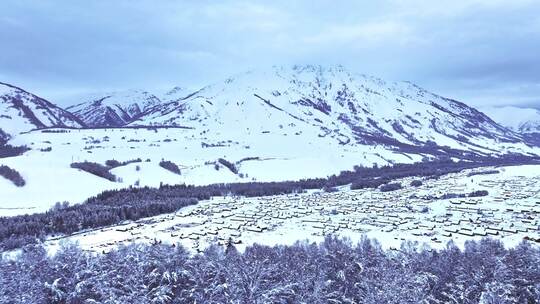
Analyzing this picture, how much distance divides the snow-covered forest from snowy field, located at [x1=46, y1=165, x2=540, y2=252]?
2306 centimetres

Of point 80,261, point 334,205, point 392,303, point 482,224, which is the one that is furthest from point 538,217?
point 80,261

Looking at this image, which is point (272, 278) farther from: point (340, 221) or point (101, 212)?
point (101, 212)

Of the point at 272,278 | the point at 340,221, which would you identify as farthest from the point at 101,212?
the point at 272,278

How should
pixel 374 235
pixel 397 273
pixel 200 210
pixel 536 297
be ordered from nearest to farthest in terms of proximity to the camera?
1. pixel 536 297
2. pixel 397 273
3. pixel 374 235
4. pixel 200 210

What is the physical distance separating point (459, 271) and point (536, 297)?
9.50 meters

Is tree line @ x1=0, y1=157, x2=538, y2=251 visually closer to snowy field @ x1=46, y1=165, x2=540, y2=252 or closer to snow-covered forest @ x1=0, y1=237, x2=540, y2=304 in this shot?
snowy field @ x1=46, y1=165, x2=540, y2=252

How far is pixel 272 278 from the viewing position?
6494cm

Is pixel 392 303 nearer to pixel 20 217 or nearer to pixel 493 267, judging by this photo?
pixel 493 267

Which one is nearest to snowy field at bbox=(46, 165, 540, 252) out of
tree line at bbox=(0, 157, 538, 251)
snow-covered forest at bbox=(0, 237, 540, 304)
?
tree line at bbox=(0, 157, 538, 251)

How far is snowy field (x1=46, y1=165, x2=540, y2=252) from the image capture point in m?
107

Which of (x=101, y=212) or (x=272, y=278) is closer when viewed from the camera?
(x=272, y=278)

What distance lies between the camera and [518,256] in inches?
2879

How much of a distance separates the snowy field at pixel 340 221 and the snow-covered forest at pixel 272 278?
23.1 meters

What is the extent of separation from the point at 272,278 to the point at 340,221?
66.6m
